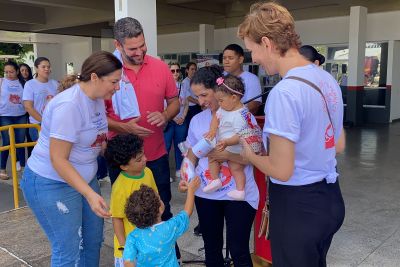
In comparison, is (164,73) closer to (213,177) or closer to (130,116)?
(130,116)

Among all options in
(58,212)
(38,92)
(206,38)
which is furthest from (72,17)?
(58,212)

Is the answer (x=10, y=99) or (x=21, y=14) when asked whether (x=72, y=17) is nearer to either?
(x=21, y=14)

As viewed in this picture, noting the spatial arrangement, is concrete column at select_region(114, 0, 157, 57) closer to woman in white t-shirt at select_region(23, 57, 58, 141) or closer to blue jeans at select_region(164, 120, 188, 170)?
blue jeans at select_region(164, 120, 188, 170)

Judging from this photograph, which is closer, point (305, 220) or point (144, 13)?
point (305, 220)

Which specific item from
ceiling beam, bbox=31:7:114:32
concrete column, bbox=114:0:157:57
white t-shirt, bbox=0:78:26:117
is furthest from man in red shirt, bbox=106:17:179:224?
ceiling beam, bbox=31:7:114:32

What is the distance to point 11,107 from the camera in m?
6.86

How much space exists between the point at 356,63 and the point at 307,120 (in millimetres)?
12008

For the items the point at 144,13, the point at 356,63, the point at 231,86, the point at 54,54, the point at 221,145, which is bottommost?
the point at 221,145

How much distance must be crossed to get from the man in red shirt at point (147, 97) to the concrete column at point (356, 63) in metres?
10.9

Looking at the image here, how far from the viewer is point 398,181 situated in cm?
610

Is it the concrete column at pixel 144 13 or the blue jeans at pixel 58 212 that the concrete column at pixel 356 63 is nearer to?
the concrete column at pixel 144 13

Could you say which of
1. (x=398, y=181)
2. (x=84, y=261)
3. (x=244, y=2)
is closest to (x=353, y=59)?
(x=244, y=2)

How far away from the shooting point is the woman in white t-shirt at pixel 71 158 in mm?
2193

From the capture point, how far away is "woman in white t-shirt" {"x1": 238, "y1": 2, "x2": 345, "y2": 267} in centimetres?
165
